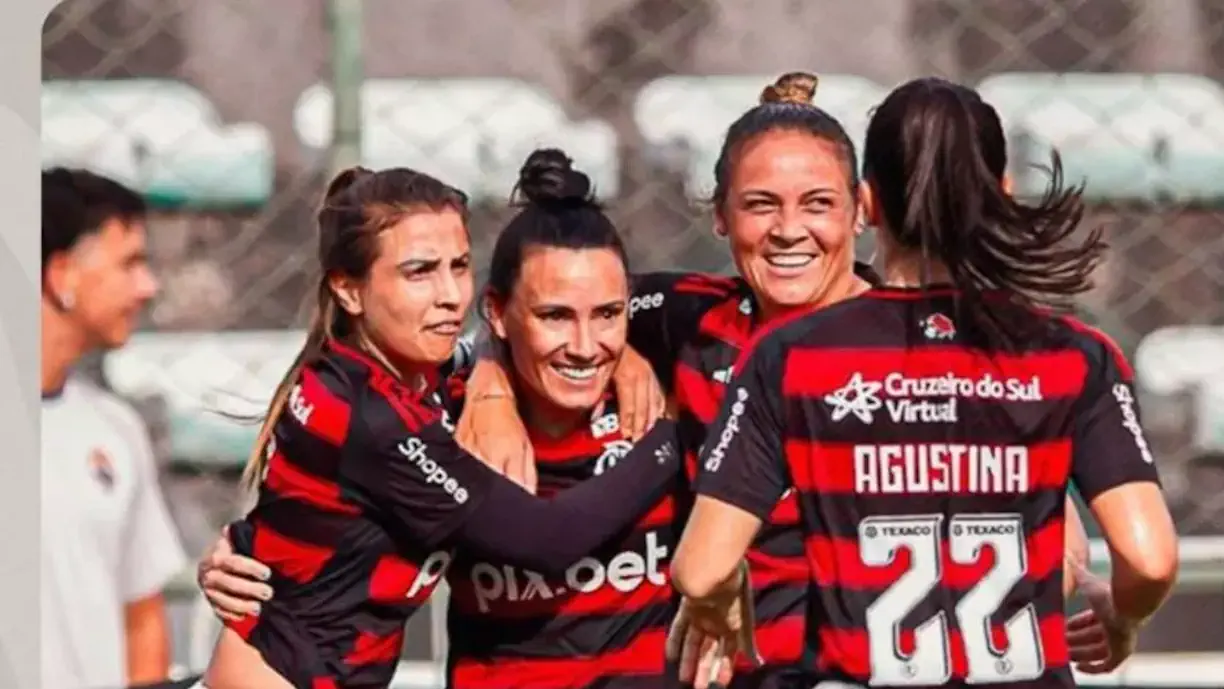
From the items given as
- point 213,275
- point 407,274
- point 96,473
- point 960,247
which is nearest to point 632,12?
point 213,275

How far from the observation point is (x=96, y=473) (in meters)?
4.64

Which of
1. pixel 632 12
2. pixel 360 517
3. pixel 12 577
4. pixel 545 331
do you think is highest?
pixel 632 12

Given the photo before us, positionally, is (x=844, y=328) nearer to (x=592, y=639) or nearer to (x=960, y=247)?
(x=960, y=247)

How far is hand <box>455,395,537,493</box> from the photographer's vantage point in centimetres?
346

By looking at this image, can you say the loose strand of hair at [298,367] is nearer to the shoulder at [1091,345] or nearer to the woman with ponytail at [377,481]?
the woman with ponytail at [377,481]

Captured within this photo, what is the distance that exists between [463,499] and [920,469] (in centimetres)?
70

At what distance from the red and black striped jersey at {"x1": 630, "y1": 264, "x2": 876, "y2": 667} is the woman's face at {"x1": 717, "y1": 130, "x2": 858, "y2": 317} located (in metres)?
0.14

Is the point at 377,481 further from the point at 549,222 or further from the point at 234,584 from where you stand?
the point at 549,222

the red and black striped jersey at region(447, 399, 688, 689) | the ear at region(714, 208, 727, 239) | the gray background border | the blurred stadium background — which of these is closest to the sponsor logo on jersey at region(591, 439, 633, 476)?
the red and black striped jersey at region(447, 399, 688, 689)

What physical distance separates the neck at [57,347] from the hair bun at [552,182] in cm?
141

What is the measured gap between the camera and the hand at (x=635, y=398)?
3.51 metres

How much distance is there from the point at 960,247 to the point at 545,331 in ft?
2.34

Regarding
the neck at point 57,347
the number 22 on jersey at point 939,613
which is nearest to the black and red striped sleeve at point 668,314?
the number 22 on jersey at point 939,613

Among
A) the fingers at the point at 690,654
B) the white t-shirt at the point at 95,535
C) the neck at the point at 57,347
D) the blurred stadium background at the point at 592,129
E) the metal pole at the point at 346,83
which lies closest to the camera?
the fingers at the point at 690,654
